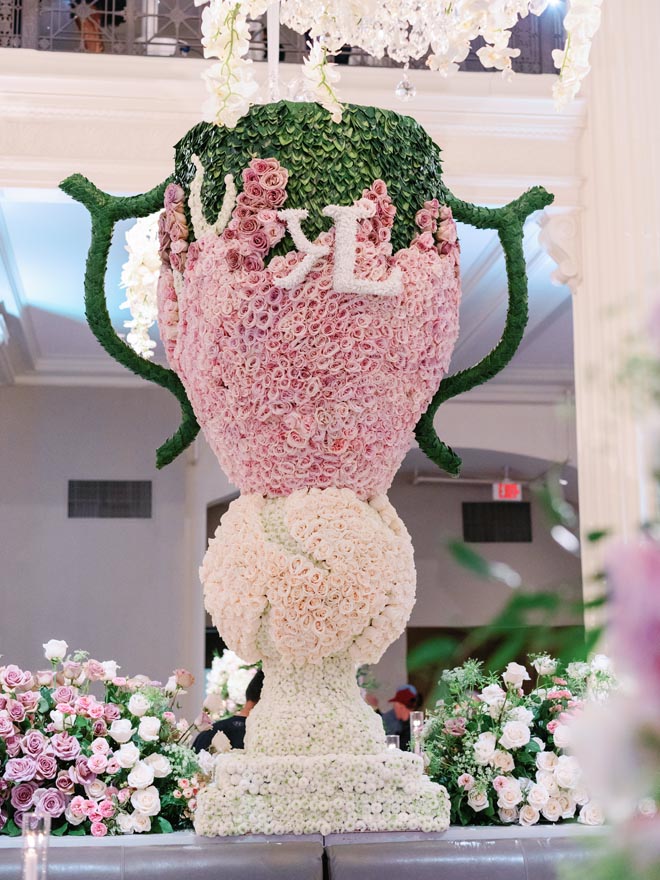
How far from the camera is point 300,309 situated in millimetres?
1955

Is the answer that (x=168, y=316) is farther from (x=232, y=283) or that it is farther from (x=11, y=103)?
(x=11, y=103)

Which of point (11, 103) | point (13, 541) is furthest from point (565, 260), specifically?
point (13, 541)

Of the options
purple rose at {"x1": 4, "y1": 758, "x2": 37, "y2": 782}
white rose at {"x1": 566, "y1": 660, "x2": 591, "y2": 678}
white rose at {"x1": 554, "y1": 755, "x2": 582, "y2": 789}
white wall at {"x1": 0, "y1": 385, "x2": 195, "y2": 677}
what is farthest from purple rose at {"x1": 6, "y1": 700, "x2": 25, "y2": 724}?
white wall at {"x1": 0, "y1": 385, "x2": 195, "y2": 677}

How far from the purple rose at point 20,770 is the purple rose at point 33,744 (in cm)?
3

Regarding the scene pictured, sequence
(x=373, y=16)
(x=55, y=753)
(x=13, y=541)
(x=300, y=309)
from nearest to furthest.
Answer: (x=300, y=309) < (x=55, y=753) < (x=373, y=16) < (x=13, y=541)

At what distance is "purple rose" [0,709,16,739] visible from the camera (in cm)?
215

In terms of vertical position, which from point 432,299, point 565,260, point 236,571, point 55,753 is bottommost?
point 55,753

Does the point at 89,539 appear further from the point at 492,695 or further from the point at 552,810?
the point at 552,810

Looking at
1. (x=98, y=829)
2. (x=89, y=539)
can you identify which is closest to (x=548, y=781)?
(x=98, y=829)

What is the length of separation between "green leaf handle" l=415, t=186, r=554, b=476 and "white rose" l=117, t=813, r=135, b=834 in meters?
0.88

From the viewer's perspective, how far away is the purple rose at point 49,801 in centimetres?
207

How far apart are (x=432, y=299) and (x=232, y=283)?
0.35 m

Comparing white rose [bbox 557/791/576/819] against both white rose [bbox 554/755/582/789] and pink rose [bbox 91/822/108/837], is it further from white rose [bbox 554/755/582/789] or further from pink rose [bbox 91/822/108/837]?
pink rose [bbox 91/822/108/837]

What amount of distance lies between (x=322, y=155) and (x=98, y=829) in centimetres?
126
